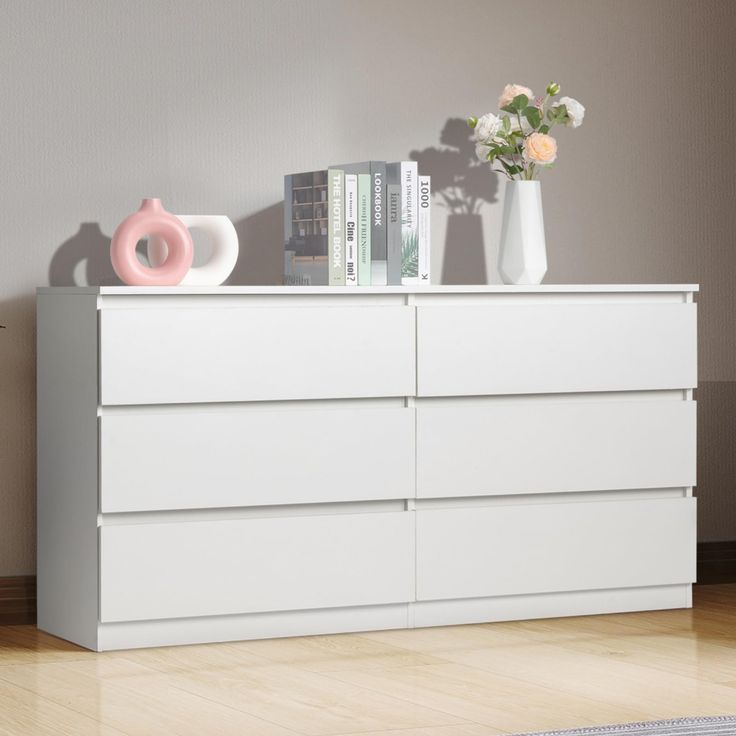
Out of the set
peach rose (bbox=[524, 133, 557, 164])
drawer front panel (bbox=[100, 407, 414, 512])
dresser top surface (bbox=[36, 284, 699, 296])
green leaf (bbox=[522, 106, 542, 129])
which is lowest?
drawer front panel (bbox=[100, 407, 414, 512])

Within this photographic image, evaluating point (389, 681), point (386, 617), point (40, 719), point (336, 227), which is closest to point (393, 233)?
point (336, 227)

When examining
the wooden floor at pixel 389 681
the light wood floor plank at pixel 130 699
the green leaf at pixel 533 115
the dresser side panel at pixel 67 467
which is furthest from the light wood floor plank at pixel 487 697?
the green leaf at pixel 533 115

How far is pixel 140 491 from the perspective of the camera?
3189 mm

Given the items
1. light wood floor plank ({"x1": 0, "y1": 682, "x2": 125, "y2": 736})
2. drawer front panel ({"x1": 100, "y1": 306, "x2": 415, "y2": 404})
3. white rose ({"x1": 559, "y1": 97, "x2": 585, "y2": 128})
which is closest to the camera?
light wood floor plank ({"x1": 0, "y1": 682, "x2": 125, "y2": 736})

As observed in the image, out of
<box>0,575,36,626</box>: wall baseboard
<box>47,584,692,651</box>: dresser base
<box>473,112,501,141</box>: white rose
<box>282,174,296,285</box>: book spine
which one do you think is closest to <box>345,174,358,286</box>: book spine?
<box>282,174,296,285</box>: book spine

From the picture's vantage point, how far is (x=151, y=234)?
3.36m

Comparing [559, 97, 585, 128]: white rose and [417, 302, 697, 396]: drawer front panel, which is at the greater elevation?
[559, 97, 585, 128]: white rose

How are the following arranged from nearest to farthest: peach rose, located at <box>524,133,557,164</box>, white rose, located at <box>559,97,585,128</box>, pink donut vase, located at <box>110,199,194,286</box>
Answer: pink donut vase, located at <box>110,199,194,286</box> < peach rose, located at <box>524,133,557,164</box> < white rose, located at <box>559,97,585,128</box>

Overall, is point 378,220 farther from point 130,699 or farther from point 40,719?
point 40,719

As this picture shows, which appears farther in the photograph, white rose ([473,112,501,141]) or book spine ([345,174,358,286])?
white rose ([473,112,501,141])

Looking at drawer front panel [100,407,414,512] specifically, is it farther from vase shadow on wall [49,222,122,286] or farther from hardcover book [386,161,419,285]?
vase shadow on wall [49,222,122,286]

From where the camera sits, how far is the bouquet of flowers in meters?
3.68

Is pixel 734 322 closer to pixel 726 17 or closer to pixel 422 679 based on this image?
pixel 726 17

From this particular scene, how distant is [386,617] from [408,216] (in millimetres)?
974
